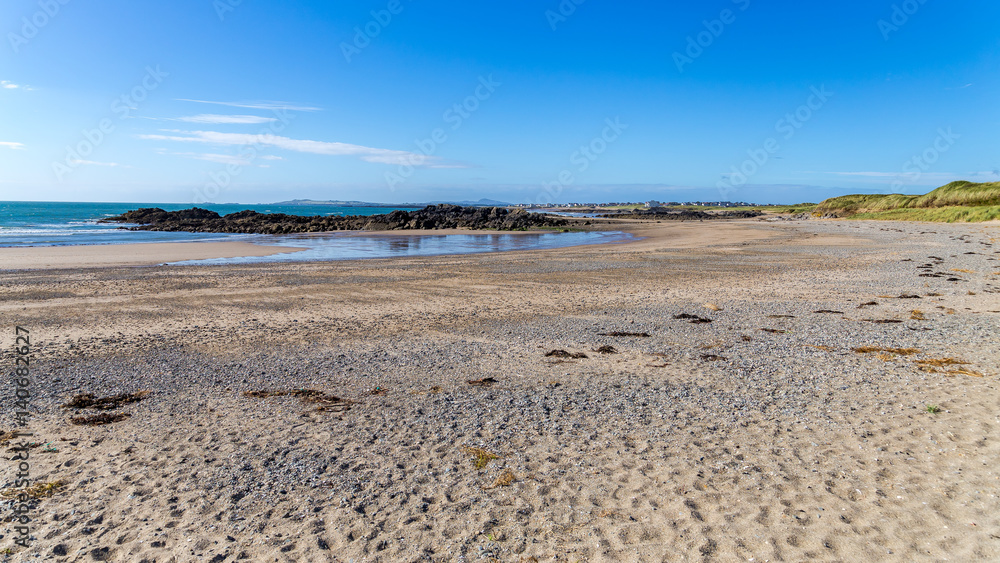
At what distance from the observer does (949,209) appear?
170 ft

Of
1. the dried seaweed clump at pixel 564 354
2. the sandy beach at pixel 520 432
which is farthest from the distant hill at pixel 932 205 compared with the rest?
the dried seaweed clump at pixel 564 354

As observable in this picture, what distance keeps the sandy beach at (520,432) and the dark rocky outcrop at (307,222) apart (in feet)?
133

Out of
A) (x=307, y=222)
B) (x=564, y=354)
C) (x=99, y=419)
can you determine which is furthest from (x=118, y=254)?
(x=307, y=222)

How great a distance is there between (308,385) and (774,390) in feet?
22.3

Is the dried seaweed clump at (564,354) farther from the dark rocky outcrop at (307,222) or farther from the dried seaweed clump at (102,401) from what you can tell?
the dark rocky outcrop at (307,222)

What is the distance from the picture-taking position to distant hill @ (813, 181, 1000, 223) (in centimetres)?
4794

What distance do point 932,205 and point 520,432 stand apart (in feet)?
241

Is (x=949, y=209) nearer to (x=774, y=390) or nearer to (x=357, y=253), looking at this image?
(x=357, y=253)

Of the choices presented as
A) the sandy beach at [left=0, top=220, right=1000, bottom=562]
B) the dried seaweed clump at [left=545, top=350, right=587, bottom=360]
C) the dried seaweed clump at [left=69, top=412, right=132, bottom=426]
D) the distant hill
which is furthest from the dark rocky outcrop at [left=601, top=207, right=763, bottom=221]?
the dried seaweed clump at [left=69, top=412, right=132, bottom=426]

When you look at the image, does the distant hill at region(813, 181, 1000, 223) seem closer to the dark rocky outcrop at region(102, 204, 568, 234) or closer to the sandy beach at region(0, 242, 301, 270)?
the dark rocky outcrop at region(102, 204, 568, 234)

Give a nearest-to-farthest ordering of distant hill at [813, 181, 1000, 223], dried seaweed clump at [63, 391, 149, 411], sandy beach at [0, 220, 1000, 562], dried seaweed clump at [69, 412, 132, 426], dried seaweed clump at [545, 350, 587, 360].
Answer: sandy beach at [0, 220, 1000, 562] < dried seaweed clump at [69, 412, 132, 426] < dried seaweed clump at [63, 391, 149, 411] < dried seaweed clump at [545, 350, 587, 360] < distant hill at [813, 181, 1000, 223]

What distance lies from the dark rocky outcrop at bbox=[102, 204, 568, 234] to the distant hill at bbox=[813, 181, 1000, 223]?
3781 cm

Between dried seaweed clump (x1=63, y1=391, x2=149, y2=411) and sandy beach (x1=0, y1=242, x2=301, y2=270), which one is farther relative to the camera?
sandy beach (x1=0, y1=242, x2=301, y2=270)

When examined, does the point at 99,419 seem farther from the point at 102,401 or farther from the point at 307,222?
the point at 307,222
